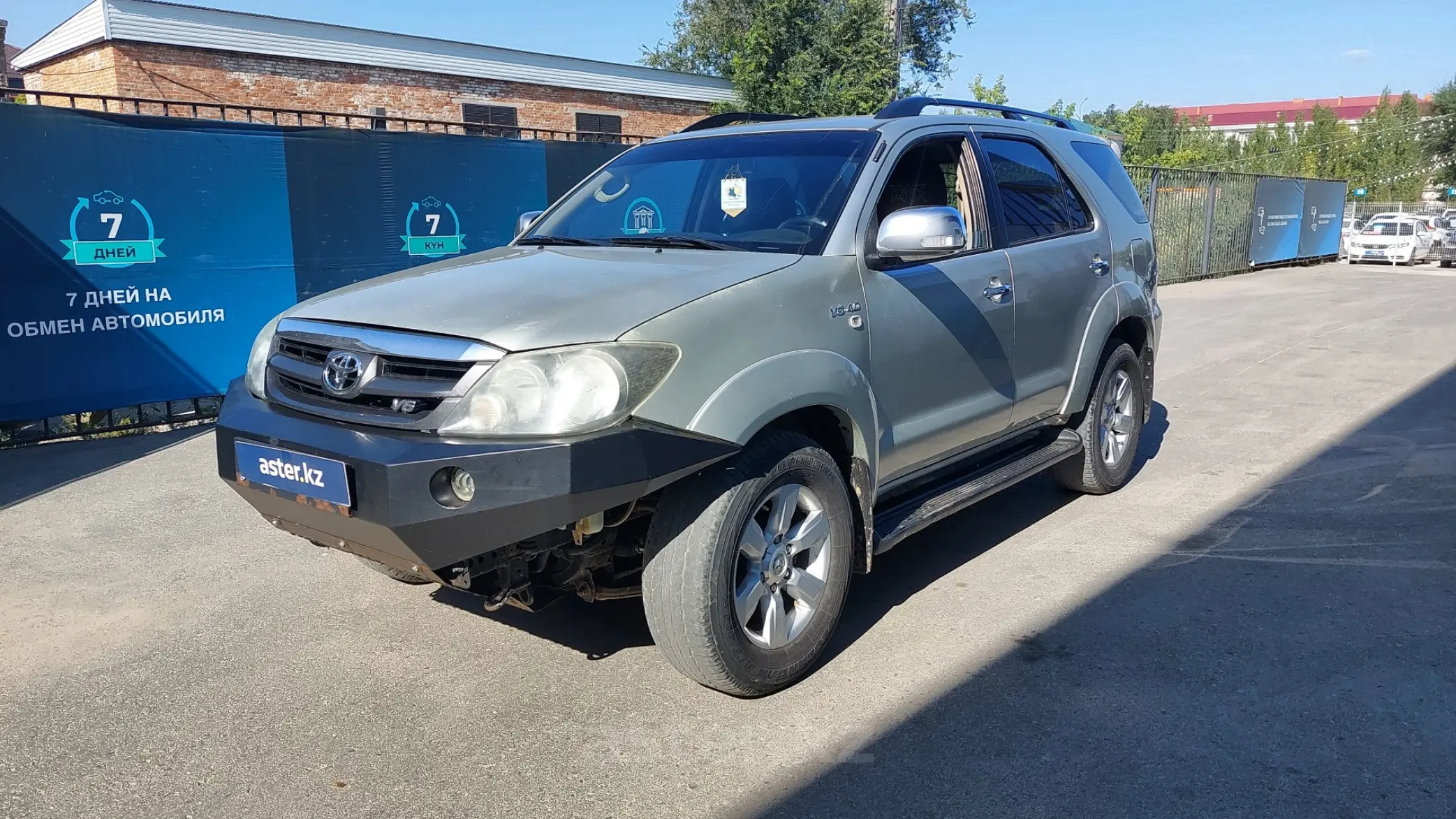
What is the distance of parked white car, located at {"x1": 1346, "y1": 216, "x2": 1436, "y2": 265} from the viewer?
92.2 ft

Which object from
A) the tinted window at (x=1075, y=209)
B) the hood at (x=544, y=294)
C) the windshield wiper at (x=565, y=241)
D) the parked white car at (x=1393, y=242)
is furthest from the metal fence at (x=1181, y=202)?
the hood at (x=544, y=294)

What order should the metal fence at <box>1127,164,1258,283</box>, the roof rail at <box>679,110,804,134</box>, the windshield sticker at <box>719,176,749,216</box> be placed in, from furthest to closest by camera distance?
the metal fence at <box>1127,164,1258,283</box>
the roof rail at <box>679,110,804,134</box>
the windshield sticker at <box>719,176,749,216</box>

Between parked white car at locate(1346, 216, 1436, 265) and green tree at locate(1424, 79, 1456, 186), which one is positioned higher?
green tree at locate(1424, 79, 1456, 186)

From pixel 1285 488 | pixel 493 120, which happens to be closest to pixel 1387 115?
pixel 493 120

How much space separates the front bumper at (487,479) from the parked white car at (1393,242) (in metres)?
31.2

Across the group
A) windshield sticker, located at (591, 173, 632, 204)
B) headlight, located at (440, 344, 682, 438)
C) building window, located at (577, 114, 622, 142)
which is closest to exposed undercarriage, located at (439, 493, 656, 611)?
headlight, located at (440, 344, 682, 438)

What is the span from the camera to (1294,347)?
1194 centimetres

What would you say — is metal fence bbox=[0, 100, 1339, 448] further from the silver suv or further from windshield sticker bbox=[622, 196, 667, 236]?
the silver suv

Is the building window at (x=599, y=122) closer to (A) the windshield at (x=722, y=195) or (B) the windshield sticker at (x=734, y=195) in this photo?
(A) the windshield at (x=722, y=195)

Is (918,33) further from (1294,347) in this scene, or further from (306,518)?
(306,518)

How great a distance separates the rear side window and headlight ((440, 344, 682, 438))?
12.2 ft

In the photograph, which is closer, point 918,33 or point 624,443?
point 624,443

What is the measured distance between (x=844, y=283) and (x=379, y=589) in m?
2.47

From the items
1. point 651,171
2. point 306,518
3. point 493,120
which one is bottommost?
point 306,518
